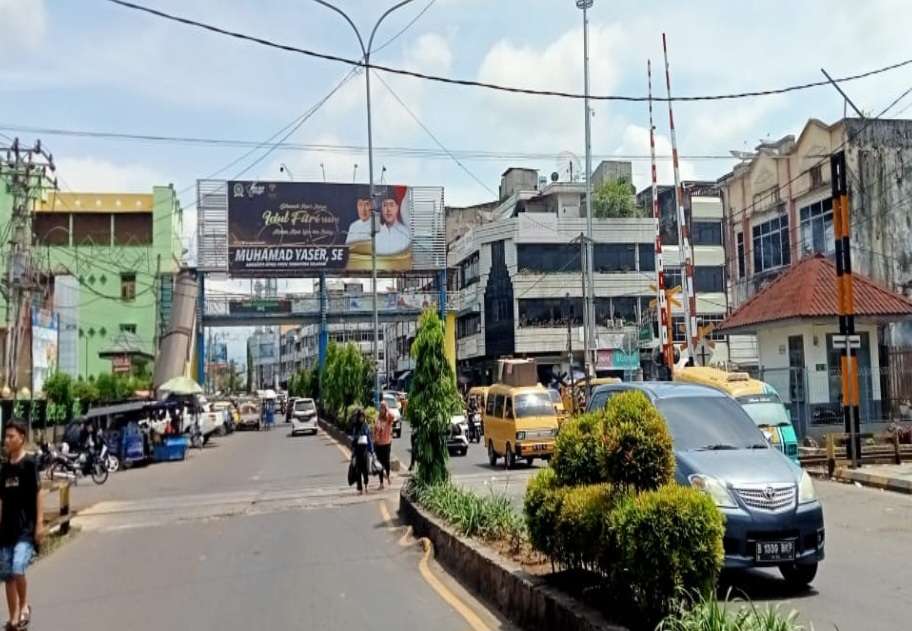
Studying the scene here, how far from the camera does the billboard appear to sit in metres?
54.3

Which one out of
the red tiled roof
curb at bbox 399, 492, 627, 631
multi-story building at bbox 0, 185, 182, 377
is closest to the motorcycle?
curb at bbox 399, 492, 627, 631

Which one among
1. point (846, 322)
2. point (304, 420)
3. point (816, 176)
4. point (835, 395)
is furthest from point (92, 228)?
point (846, 322)

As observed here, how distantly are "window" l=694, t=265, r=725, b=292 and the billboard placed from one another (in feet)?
68.1

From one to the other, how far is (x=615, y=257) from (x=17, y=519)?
5269 centimetres

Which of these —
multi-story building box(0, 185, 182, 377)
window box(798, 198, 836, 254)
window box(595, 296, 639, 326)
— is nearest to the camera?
window box(798, 198, 836, 254)

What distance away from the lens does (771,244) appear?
3459cm

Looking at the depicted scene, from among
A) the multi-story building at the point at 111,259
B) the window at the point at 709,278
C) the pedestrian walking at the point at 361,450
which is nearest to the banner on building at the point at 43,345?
the multi-story building at the point at 111,259

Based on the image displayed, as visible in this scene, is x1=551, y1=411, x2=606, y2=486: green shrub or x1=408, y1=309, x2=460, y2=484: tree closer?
x1=551, y1=411, x2=606, y2=486: green shrub

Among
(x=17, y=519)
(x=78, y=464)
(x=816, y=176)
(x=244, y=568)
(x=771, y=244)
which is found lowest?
(x=78, y=464)

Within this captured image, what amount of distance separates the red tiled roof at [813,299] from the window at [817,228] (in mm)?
5251

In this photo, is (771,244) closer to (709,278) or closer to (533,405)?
(533,405)

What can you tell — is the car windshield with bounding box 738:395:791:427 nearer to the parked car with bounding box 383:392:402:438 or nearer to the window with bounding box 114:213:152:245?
the parked car with bounding box 383:392:402:438

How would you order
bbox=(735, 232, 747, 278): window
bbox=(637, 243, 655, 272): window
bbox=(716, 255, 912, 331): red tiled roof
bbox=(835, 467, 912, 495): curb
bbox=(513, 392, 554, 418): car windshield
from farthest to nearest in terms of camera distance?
bbox=(637, 243, 655, 272): window < bbox=(735, 232, 747, 278): window < bbox=(716, 255, 912, 331): red tiled roof < bbox=(513, 392, 554, 418): car windshield < bbox=(835, 467, 912, 495): curb

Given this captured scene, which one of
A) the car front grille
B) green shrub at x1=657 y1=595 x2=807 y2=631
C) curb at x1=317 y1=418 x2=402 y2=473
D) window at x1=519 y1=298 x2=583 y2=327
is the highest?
window at x1=519 y1=298 x2=583 y2=327
